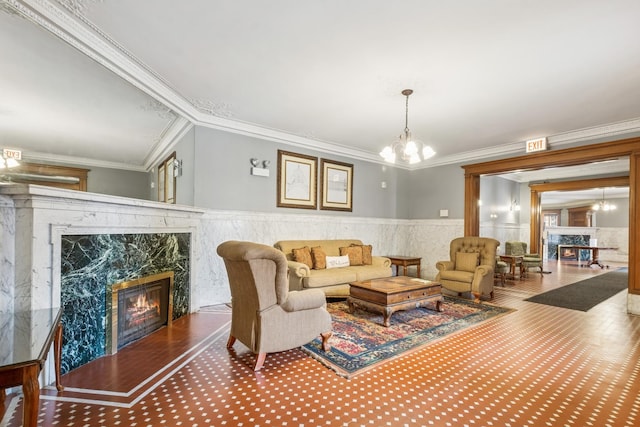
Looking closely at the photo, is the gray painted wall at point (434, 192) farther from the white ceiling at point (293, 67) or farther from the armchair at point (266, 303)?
the armchair at point (266, 303)

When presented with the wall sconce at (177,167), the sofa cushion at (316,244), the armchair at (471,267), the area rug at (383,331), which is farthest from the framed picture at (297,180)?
the armchair at (471,267)

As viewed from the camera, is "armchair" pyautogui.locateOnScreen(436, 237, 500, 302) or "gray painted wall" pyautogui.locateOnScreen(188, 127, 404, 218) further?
"armchair" pyautogui.locateOnScreen(436, 237, 500, 302)

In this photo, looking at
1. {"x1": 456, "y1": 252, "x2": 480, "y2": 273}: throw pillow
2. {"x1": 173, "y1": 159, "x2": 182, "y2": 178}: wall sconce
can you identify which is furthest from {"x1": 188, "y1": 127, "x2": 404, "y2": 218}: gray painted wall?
{"x1": 456, "y1": 252, "x2": 480, "y2": 273}: throw pillow

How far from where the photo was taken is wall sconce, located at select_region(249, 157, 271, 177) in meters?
4.93

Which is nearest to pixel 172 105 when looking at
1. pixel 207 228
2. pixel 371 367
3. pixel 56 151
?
pixel 56 151

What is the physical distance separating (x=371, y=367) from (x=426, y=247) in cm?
492

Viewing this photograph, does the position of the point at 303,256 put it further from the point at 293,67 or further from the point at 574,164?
the point at 574,164

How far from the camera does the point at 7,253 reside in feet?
6.75

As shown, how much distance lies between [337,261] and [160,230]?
2830mm

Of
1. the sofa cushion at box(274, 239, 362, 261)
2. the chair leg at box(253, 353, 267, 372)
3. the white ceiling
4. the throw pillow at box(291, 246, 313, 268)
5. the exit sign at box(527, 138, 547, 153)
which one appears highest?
the white ceiling

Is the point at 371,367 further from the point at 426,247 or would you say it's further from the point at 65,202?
the point at 426,247

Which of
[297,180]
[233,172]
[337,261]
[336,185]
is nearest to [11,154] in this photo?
[233,172]

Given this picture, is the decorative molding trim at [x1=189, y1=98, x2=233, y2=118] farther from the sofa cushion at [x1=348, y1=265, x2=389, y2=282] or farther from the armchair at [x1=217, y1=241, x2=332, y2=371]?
the sofa cushion at [x1=348, y1=265, x2=389, y2=282]

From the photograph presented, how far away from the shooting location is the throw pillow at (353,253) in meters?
5.39
